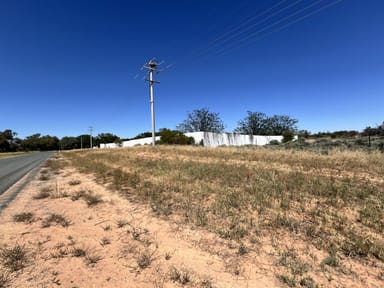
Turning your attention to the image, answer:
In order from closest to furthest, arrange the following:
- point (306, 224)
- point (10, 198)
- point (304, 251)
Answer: point (304, 251)
point (306, 224)
point (10, 198)

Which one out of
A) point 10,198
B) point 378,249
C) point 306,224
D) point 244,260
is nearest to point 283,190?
point 306,224

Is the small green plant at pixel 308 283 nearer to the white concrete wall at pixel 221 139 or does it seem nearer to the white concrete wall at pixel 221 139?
the white concrete wall at pixel 221 139

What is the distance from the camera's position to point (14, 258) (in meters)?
2.35

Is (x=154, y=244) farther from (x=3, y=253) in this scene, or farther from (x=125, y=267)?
Answer: (x=3, y=253)

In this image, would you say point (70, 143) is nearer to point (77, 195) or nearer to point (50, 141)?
point (50, 141)

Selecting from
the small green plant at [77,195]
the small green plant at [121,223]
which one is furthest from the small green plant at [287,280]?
the small green plant at [77,195]

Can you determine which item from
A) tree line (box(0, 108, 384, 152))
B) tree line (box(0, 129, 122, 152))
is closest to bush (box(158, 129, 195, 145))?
tree line (box(0, 108, 384, 152))

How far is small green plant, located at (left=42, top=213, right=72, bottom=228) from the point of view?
339cm

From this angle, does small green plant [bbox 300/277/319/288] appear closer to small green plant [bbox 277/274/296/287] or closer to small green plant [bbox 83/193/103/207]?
small green plant [bbox 277/274/296/287]

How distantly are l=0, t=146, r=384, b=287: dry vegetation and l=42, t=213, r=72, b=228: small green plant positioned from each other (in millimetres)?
18

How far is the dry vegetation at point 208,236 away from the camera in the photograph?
203cm

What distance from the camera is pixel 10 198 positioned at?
5340 mm

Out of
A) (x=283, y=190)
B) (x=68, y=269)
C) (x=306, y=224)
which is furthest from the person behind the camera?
(x=283, y=190)

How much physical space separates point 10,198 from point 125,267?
5288 mm
